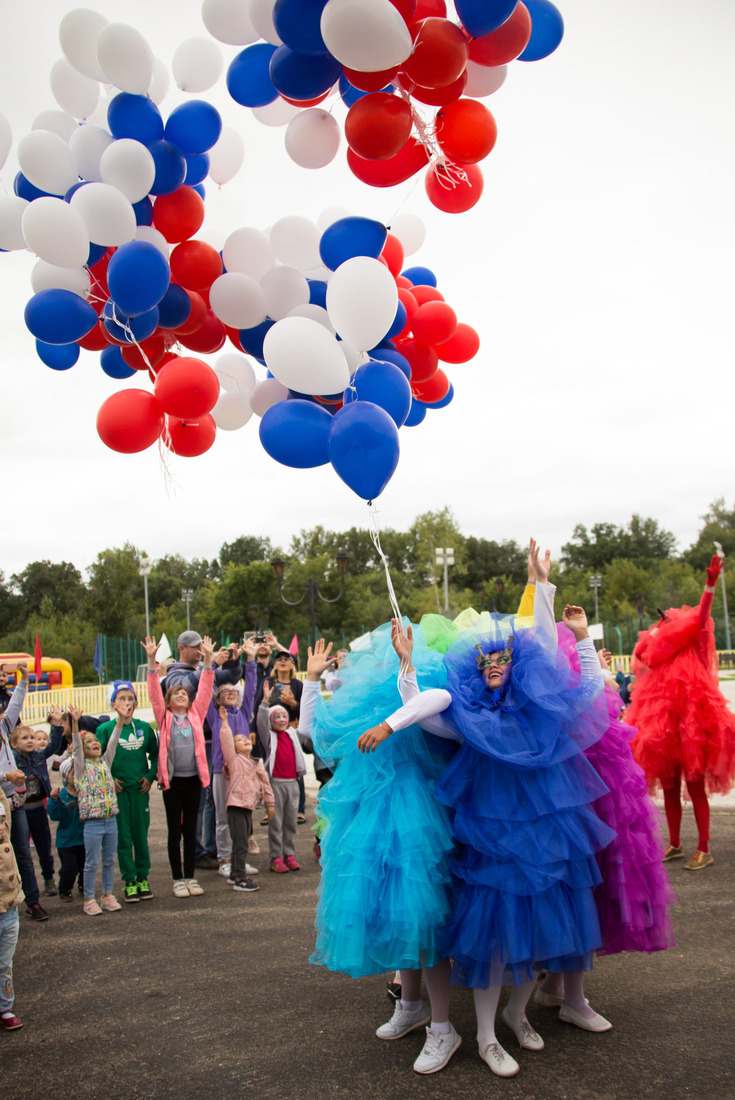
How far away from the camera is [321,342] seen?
4.41 m

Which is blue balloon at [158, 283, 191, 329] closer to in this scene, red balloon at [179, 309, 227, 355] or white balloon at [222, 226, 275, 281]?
red balloon at [179, 309, 227, 355]

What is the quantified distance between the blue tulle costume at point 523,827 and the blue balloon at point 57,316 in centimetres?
322

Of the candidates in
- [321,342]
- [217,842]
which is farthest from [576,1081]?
[217,842]

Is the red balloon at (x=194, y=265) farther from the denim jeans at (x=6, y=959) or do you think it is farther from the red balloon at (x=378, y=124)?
the denim jeans at (x=6, y=959)

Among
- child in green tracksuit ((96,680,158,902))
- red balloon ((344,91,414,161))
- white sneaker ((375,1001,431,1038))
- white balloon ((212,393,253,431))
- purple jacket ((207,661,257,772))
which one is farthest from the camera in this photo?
purple jacket ((207,661,257,772))

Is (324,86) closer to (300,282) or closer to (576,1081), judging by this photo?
(300,282)

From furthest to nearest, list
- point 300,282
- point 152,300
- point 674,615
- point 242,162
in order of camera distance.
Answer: point 674,615 → point 242,162 → point 300,282 → point 152,300

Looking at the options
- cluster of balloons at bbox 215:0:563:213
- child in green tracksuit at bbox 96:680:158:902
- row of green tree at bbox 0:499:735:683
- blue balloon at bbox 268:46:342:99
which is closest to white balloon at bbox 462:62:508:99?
cluster of balloons at bbox 215:0:563:213

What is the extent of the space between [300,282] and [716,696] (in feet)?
15.0

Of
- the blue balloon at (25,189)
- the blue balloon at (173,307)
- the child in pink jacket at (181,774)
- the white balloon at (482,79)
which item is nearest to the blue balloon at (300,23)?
the white balloon at (482,79)

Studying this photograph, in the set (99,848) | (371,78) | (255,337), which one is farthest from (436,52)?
(99,848)

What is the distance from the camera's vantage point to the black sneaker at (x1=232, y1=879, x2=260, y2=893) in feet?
20.4

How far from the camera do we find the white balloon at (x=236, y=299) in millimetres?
5047

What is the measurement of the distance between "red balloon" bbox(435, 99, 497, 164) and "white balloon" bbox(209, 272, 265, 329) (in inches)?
58.9
